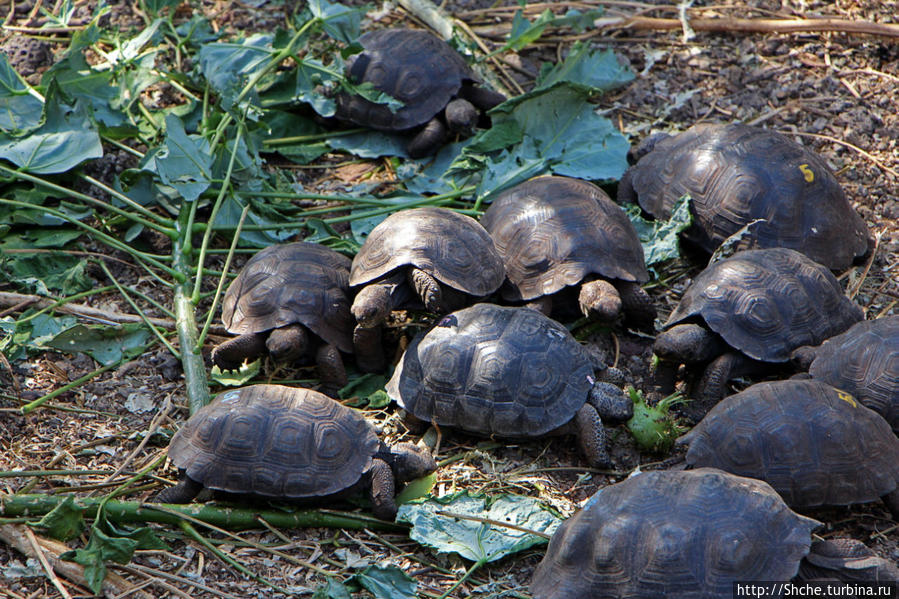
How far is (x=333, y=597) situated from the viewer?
12.3ft

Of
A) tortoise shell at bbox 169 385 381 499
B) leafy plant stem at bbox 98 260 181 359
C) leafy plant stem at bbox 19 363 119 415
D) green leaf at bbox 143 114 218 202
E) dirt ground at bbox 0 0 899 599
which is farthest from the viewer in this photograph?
green leaf at bbox 143 114 218 202

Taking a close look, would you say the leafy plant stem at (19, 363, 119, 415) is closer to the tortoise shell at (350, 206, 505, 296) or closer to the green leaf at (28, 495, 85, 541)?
the green leaf at (28, 495, 85, 541)

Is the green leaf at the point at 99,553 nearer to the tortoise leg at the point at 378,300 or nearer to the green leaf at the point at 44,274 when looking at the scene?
the tortoise leg at the point at 378,300

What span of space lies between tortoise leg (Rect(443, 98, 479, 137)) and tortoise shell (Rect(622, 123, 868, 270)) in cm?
139

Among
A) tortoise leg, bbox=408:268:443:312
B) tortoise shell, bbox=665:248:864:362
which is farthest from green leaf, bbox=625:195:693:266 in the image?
tortoise leg, bbox=408:268:443:312

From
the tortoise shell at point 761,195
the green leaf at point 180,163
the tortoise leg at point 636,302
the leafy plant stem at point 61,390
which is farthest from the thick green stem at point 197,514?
the tortoise shell at point 761,195

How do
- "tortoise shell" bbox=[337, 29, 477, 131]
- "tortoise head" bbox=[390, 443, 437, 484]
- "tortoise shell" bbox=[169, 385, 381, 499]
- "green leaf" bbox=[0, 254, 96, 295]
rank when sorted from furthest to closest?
1. "tortoise shell" bbox=[337, 29, 477, 131]
2. "green leaf" bbox=[0, 254, 96, 295]
3. "tortoise head" bbox=[390, 443, 437, 484]
4. "tortoise shell" bbox=[169, 385, 381, 499]

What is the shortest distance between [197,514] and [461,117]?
3620 mm

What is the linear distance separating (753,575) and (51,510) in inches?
115

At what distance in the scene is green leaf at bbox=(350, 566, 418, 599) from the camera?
3812mm

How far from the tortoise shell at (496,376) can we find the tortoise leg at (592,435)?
5cm

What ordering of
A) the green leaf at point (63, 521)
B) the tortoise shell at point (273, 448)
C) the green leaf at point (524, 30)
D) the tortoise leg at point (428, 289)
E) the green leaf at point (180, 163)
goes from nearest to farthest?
the green leaf at point (63, 521)
the tortoise shell at point (273, 448)
the tortoise leg at point (428, 289)
the green leaf at point (180, 163)
the green leaf at point (524, 30)

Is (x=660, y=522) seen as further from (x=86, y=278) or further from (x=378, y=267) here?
(x=86, y=278)

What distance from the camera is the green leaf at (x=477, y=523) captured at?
402cm
